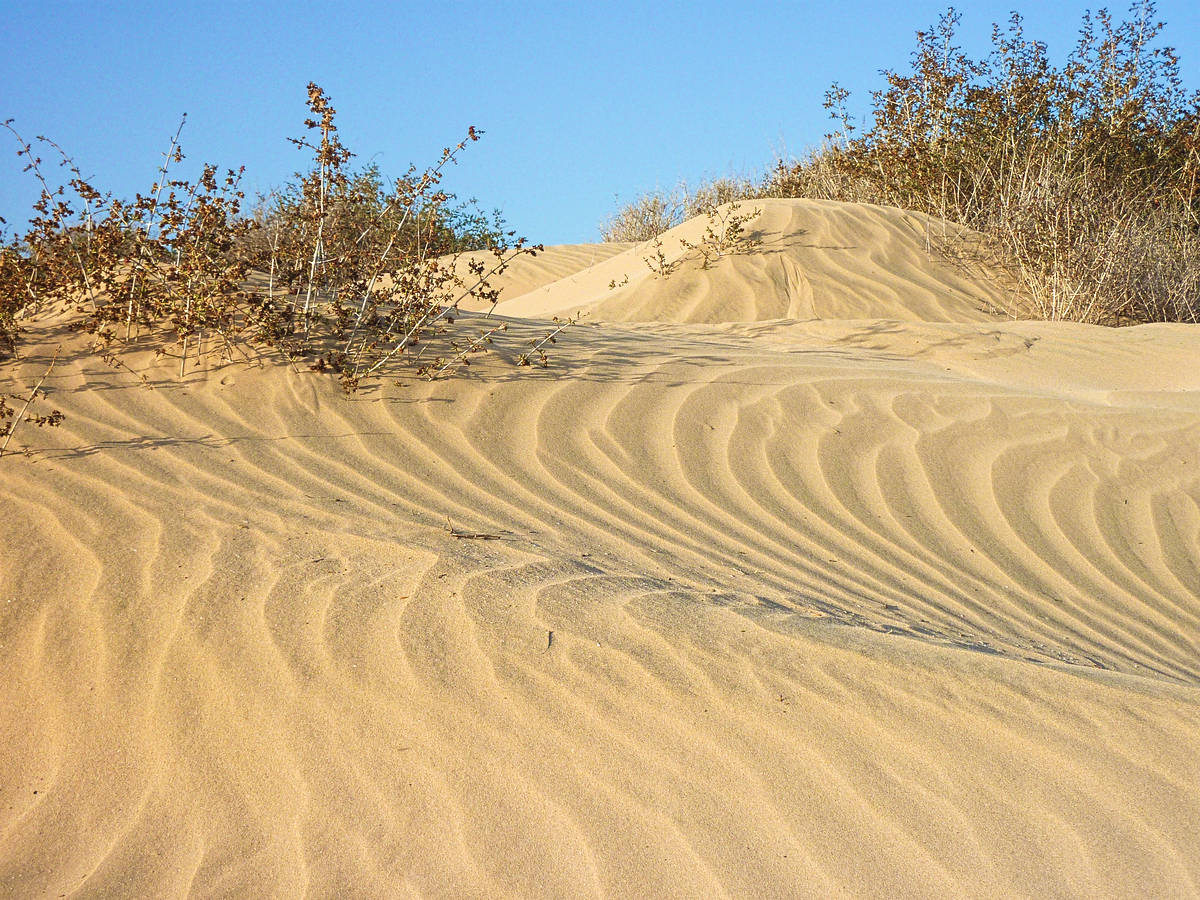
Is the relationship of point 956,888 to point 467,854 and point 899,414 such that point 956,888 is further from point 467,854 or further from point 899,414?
point 899,414

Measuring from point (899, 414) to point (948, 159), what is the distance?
25.4 ft

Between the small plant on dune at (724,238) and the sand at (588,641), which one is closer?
the sand at (588,641)

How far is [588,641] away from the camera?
8.84 feet

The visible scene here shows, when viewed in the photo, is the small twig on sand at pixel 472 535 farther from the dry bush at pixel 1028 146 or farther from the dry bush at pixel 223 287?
the dry bush at pixel 1028 146

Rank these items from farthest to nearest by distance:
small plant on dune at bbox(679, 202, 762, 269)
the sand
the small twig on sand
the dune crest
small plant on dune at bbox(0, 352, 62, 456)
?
1. small plant on dune at bbox(679, 202, 762, 269)
2. the dune crest
3. small plant on dune at bbox(0, 352, 62, 456)
4. the small twig on sand
5. the sand

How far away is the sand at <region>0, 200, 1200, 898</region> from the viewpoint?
2.10 m

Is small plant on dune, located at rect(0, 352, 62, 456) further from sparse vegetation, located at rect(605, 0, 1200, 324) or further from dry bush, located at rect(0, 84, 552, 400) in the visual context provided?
sparse vegetation, located at rect(605, 0, 1200, 324)

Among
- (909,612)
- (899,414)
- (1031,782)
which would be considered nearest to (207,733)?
(1031,782)

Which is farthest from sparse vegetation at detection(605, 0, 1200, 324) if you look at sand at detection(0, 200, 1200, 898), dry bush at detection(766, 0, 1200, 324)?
sand at detection(0, 200, 1200, 898)

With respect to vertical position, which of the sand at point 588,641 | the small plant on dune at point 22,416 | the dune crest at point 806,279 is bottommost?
the sand at point 588,641

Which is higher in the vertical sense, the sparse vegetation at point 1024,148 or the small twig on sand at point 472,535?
the sparse vegetation at point 1024,148

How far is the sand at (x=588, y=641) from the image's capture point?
210cm

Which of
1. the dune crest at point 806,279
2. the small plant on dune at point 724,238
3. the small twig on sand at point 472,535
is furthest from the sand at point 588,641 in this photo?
the small plant on dune at point 724,238

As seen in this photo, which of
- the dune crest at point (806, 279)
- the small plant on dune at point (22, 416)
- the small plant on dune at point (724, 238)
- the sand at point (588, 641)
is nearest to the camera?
the sand at point (588, 641)
